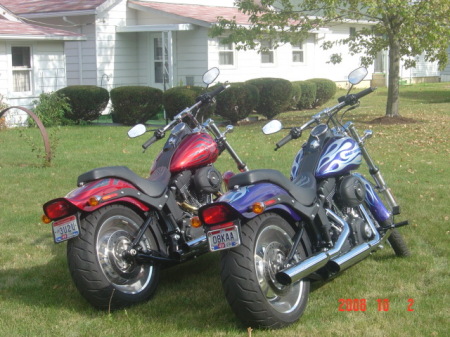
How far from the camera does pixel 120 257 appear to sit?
16.9ft

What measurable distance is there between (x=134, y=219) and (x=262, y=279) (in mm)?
1220

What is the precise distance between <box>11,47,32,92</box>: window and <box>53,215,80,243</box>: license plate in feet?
51.5

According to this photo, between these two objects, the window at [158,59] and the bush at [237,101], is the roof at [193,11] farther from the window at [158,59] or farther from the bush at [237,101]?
the bush at [237,101]

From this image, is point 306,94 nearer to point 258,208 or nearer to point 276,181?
point 276,181

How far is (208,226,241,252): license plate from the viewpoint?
447cm

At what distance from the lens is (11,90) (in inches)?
770

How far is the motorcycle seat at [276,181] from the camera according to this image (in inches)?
189

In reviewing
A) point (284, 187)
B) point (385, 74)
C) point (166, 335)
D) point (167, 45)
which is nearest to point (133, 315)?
point (166, 335)

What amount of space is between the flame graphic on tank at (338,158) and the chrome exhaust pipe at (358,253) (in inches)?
15.6

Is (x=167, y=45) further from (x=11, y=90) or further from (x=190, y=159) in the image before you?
(x=190, y=159)

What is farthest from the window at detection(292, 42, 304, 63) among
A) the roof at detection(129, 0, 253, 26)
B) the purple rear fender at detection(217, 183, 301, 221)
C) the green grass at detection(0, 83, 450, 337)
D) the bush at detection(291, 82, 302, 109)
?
the purple rear fender at detection(217, 183, 301, 221)

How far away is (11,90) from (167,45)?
510 cm

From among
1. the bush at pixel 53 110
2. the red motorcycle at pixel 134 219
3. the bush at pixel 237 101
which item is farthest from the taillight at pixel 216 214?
the bush at pixel 53 110

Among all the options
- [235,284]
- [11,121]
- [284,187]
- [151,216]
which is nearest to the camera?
[235,284]
